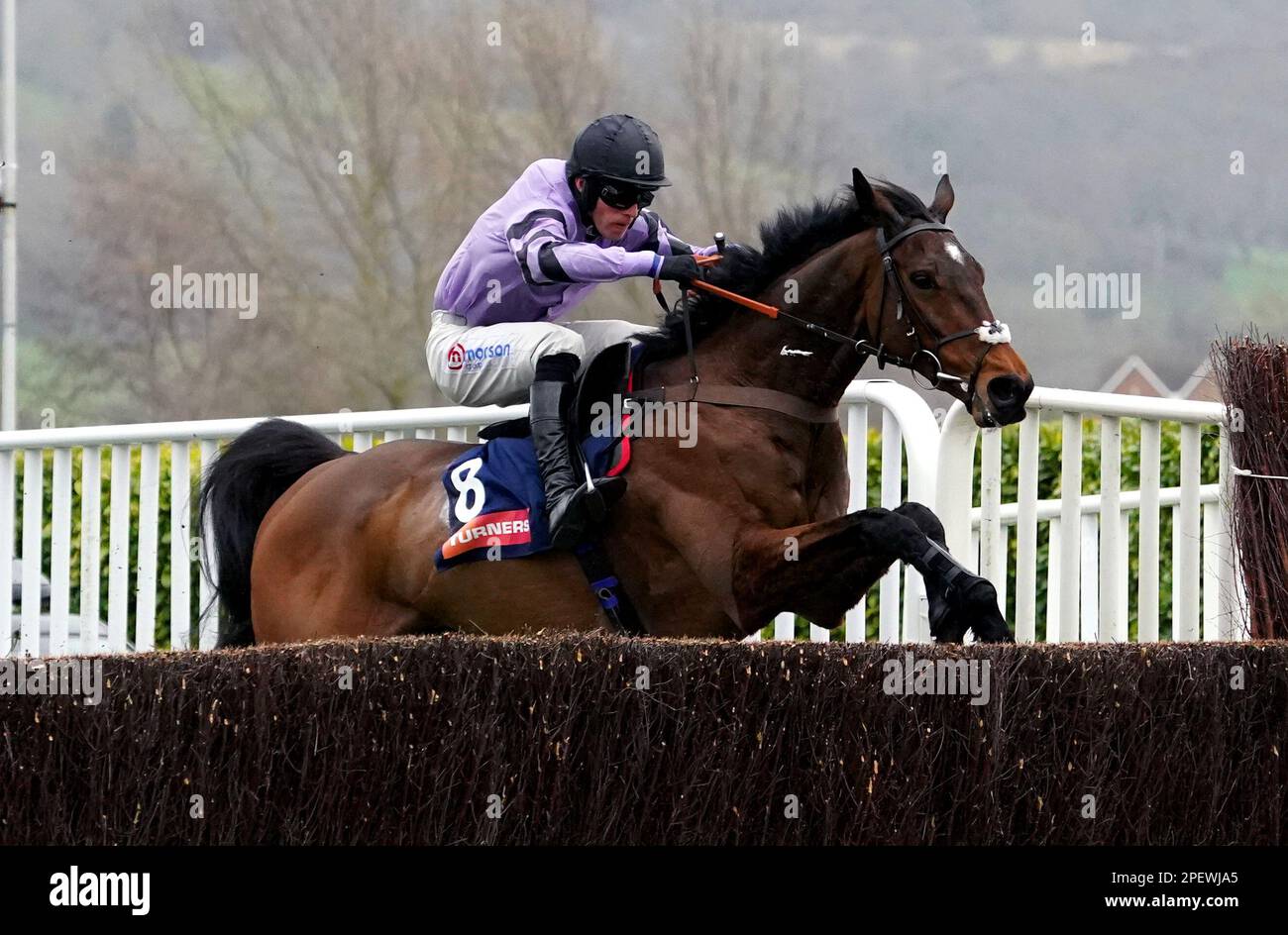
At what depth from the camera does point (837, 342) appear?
5.18m

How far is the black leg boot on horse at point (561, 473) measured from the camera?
5148 millimetres

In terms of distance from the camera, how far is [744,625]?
201 inches

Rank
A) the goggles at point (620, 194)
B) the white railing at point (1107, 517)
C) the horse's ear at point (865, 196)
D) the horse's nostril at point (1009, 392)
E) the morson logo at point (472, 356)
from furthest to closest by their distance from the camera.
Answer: the morson logo at point (472, 356)
the goggles at point (620, 194)
the white railing at point (1107, 517)
the horse's ear at point (865, 196)
the horse's nostril at point (1009, 392)

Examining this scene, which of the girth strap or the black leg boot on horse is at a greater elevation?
the girth strap

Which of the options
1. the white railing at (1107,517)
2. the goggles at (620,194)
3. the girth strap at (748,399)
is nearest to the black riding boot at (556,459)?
the girth strap at (748,399)

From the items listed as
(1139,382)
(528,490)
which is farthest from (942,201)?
(1139,382)

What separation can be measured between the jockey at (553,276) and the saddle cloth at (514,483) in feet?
0.20

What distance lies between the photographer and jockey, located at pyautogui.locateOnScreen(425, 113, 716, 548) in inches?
206

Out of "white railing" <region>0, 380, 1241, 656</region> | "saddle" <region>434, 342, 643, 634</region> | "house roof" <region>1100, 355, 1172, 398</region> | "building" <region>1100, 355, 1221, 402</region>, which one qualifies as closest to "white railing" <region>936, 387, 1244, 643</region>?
"white railing" <region>0, 380, 1241, 656</region>

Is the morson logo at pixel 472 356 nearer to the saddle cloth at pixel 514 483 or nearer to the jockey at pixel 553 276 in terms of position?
the jockey at pixel 553 276

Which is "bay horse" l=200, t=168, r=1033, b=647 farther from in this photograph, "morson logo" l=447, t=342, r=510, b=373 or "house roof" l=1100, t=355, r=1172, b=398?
"house roof" l=1100, t=355, r=1172, b=398

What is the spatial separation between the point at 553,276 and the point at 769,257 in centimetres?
66

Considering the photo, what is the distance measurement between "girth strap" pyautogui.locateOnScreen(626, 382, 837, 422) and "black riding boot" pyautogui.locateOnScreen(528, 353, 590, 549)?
257 millimetres
